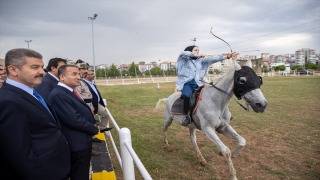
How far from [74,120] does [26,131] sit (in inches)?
31.0

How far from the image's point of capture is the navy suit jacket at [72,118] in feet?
7.71

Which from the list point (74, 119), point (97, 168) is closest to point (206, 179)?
point (97, 168)

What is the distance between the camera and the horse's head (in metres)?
3.28

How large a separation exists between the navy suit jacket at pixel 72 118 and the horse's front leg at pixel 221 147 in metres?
2.16

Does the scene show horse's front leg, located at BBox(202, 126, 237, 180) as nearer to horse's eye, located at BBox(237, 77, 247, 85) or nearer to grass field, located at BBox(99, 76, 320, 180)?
grass field, located at BBox(99, 76, 320, 180)

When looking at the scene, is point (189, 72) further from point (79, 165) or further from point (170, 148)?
point (79, 165)

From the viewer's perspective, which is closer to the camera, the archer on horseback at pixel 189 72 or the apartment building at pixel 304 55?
the archer on horseback at pixel 189 72

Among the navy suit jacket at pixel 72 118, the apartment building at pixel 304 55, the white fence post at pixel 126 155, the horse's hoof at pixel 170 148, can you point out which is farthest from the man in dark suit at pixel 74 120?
the apartment building at pixel 304 55

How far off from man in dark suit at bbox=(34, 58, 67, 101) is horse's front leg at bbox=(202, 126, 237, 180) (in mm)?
2893

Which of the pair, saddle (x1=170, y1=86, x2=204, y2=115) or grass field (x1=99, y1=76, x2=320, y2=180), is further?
saddle (x1=170, y1=86, x2=204, y2=115)

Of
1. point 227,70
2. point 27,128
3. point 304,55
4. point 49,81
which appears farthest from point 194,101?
point 304,55

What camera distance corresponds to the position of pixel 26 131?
1545 millimetres

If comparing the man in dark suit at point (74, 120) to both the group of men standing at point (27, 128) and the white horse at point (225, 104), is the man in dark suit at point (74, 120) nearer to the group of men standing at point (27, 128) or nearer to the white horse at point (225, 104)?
the group of men standing at point (27, 128)

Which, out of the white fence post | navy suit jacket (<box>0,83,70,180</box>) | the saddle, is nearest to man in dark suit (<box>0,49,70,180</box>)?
navy suit jacket (<box>0,83,70,180</box>)
